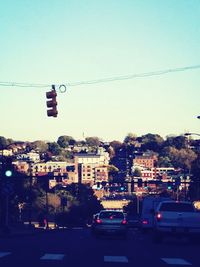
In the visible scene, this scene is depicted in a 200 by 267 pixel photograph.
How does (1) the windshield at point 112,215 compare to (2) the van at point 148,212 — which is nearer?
(1) the windshield at point 112,215

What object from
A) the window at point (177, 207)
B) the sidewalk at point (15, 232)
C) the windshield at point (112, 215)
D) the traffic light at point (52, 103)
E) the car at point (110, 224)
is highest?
the traffic light at point (52, 103)

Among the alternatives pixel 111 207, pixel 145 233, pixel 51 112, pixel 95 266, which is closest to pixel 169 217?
pixel 51 112

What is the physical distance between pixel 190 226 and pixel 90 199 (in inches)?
4522

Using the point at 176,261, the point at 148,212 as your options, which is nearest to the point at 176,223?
the point at 176,261

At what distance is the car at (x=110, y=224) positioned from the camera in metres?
Answer: 32.2

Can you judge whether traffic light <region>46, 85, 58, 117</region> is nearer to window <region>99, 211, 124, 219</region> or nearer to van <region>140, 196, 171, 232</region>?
window <region>99, 211, 124, 219</region>

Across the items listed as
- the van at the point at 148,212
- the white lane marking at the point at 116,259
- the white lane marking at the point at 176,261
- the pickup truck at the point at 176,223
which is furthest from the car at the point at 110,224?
the white lane marking at the point at 176,261

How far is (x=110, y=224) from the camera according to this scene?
32344 mm

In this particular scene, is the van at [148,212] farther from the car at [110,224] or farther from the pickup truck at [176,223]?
the pickup truck at [176,223]

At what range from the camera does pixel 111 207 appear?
652 ft

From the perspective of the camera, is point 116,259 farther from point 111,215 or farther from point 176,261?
point 111,215

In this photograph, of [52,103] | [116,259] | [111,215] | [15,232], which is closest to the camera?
[116,259]

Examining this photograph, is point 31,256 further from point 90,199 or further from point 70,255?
point 90,199

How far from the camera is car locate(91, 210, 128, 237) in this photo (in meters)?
32.2
